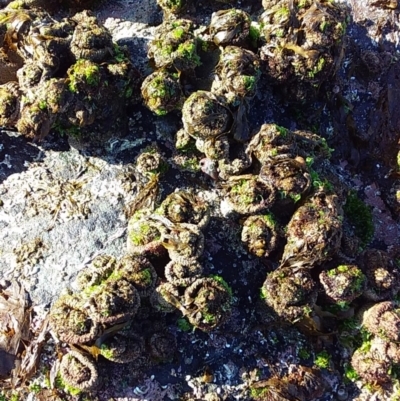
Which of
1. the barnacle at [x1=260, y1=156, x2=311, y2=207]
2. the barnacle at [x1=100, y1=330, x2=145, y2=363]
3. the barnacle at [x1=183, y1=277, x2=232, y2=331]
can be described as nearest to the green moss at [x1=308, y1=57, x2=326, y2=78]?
the barnacle at [x1=260, y1=156, x2=311, y2=207]

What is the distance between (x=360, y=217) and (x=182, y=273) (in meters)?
1.56

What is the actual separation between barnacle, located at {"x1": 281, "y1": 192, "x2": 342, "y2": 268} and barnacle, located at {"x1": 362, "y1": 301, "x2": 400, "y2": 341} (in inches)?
19.0

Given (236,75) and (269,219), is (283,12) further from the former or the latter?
(269,219)

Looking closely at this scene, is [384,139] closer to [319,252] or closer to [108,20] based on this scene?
[319,252]

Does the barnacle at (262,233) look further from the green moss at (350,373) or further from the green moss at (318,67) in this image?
the green moss at (318,67)

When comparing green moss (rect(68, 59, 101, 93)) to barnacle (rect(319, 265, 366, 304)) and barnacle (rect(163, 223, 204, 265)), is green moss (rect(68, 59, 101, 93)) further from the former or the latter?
barnacle (rect(319, 265, 366, 304))

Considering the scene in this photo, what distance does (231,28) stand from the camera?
375 centimetres

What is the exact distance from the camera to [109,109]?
3689 millimetres

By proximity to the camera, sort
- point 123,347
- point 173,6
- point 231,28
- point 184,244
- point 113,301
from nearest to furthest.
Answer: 1. point 113,301
2. point 123,347
3. point 184,244
4. point 231,28
5. point 173,6

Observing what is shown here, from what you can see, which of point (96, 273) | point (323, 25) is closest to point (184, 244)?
point (96, 273)

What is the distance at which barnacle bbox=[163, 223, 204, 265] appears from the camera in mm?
3184

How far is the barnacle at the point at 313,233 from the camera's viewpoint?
3.31m

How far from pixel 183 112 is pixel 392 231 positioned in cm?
192

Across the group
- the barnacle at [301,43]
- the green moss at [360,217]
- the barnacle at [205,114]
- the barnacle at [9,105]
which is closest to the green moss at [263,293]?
the green moss at [360,217]
